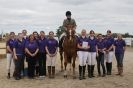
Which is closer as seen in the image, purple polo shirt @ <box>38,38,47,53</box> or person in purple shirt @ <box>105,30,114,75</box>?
purple polo shirt @ <box>38,38,47,53</box>

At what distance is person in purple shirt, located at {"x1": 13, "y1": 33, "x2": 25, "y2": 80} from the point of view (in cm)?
1538

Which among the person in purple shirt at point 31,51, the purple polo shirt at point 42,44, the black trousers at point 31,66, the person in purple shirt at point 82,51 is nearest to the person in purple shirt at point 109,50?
the person in purple shirt at point 82,51

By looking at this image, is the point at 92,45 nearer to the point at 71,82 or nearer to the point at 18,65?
the point at 71,82

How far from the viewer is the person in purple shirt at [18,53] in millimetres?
15383

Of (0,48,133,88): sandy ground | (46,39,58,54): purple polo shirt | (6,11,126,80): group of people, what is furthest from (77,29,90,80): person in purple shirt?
(46,39,58,54): purple polo shirt

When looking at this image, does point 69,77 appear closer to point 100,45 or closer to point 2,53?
point 100,45

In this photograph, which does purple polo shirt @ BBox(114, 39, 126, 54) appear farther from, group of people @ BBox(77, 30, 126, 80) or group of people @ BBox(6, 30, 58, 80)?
group of people @ BBox(6, 30, 58, 80)

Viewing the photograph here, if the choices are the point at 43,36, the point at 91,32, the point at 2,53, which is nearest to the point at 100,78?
the point at 91,32

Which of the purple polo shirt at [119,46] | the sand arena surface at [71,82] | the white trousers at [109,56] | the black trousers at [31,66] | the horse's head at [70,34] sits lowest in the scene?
the sand arena surface at [71,82]

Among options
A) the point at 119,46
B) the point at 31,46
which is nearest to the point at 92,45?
the point at 119,46

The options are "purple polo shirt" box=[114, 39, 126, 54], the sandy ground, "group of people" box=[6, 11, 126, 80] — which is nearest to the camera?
the sandy ground

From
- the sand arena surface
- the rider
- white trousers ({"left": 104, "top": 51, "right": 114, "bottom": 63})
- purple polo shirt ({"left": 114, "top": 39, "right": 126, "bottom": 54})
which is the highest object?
the rider

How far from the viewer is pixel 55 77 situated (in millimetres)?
16062

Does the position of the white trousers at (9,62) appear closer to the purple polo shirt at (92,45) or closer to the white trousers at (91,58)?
the white trousers at (91,58)
